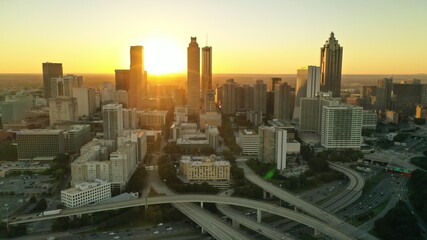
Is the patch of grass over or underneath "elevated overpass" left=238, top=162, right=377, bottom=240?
over

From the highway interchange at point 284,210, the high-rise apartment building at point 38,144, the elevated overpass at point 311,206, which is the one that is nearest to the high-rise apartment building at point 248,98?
the elevated overpass at point 311,206

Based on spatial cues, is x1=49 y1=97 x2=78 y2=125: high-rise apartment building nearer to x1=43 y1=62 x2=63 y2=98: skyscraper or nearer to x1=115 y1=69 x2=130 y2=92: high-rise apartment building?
x1=43 y1=62 x2=63 y2=98: skyscraper

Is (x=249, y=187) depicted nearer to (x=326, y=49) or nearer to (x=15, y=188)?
(x=15, y=188)

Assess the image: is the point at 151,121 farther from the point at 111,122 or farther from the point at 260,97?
the point at 260,97

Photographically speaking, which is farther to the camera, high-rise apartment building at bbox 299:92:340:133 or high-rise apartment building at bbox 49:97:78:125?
high-rise apartment building at bbox 299:92:340:133

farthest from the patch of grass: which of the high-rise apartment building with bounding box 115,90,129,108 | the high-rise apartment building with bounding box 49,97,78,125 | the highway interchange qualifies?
the high-rise apartment building with bounding box 115,90,129,108

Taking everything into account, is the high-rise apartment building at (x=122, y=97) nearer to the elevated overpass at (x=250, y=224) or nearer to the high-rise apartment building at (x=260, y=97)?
the high-rise apartment building at (x=260, y=97)

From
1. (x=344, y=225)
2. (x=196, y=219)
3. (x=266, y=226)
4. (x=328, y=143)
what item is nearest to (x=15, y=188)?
(x=196, y=219)
